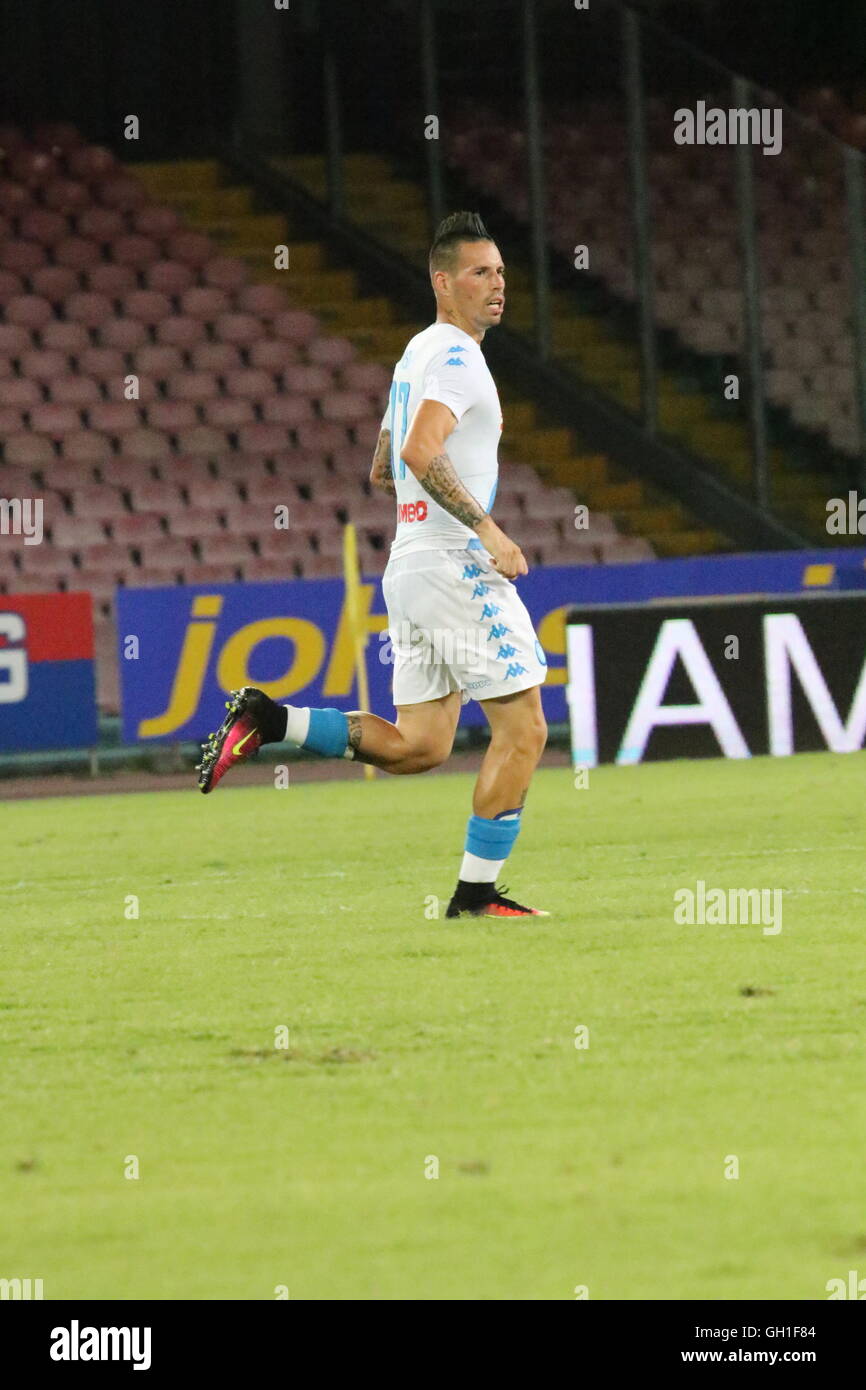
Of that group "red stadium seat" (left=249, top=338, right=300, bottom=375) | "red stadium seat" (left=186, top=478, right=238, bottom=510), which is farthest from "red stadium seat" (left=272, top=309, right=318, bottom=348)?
"red stadium seat" (left=186, top=478, right=238, bottom=510)

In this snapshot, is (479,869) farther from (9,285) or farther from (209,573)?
(9,285)

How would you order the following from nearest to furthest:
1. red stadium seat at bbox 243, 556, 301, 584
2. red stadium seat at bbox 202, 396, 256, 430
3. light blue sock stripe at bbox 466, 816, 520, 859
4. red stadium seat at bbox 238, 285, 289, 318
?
light blue sock stripe at bbox 466, 816, 520, 859
red stadium seat at bbox 243, 556, 301, 584
red stadium seat at bbox 202, 396, 256, 430
red stadium seat at bbox 238, 285, 289, 318

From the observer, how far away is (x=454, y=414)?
22.7 feet

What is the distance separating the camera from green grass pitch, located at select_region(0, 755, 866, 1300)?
3703mm

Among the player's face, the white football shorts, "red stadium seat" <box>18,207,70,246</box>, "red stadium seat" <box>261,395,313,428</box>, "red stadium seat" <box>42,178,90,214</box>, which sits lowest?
the white football shorts

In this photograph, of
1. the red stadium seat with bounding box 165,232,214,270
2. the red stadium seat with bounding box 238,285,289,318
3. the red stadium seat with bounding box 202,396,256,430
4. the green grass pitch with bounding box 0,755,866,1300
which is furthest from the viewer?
the red stadium seat with bounding box 165,232,214,270

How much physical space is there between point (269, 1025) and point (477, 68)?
14195 millimetres

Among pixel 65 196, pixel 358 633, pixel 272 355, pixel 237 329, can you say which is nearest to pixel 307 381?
pixel 272 355

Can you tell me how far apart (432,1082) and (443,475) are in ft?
7.90

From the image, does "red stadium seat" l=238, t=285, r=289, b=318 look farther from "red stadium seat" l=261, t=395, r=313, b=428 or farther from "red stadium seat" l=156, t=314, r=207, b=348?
"red stadium seat" l=261, t=395, r=313, b=428

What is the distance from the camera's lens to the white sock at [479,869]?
23.4 ft

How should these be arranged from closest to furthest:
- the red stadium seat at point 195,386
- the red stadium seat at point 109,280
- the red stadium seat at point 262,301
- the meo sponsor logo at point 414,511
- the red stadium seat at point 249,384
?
the meo sponsor logo at point 414,511, the red stadium seat at point 195,386, the red stadium seat at point 249,384, the red stadium seat at point 109,280, the red stadium seat at point 262,301

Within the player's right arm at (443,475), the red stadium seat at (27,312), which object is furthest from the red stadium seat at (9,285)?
the player's right arm at (443,475)

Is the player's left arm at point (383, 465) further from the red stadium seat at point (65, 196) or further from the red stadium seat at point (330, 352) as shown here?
the red stadium seat at point (65, 196)
